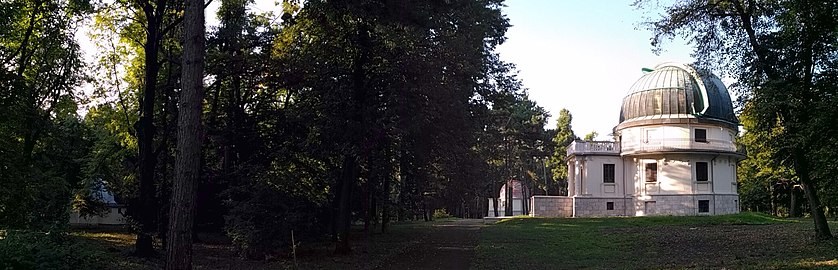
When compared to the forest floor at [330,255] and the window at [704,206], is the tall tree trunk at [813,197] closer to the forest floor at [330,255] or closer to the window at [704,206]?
the forest floor at [330,255]

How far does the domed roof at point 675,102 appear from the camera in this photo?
46000 millimetres

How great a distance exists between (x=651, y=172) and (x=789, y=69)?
32.3m

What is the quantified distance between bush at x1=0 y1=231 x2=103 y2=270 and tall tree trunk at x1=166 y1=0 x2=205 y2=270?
1.47 m

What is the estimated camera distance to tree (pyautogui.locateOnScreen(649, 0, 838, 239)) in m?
15.6

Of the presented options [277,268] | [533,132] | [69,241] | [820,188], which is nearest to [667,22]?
[820,188]

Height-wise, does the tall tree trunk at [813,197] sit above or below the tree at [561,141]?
below

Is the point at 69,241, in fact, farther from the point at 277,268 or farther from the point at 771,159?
the point at 771,159

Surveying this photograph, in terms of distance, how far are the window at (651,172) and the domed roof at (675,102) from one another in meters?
3.24

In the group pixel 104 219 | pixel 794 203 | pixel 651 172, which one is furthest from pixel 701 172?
pixel 104 219

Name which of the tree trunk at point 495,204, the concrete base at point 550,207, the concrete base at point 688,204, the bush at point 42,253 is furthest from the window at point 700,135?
the bush at point 42,253

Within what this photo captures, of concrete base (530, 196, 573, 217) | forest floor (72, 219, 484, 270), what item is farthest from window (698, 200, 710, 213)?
forest floor (72, 219, 484, 270)

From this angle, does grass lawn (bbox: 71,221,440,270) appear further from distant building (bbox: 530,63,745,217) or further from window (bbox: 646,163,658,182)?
window (bbox: 646,163,658,182)

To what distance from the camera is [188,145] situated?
11.6 meters

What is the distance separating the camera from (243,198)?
765 inches
